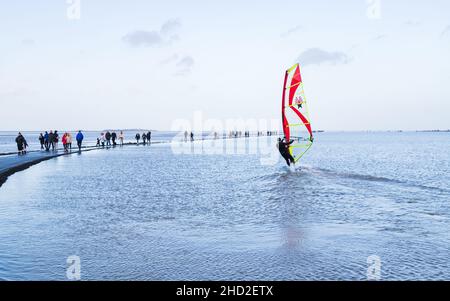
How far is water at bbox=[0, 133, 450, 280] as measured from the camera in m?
8.16

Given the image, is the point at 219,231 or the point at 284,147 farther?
the point at 284,147

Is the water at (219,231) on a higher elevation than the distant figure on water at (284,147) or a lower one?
lower

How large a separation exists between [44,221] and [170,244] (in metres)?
4.52

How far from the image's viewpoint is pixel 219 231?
456 inches

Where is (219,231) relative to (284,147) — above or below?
below

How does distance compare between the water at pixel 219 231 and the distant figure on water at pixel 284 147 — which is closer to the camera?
the water at pixel 219 231

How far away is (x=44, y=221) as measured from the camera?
12.4m

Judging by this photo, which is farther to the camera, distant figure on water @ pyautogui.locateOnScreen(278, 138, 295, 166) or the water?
distant figure on water @ pyautogui.locateOnScreen(278, 138, 295, 166)

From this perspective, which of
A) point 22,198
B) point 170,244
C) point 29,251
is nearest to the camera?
point 29,251

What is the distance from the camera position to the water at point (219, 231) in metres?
8.16

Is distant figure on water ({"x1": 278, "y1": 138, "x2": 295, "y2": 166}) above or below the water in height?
above

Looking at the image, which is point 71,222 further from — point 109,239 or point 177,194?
point 177,194
